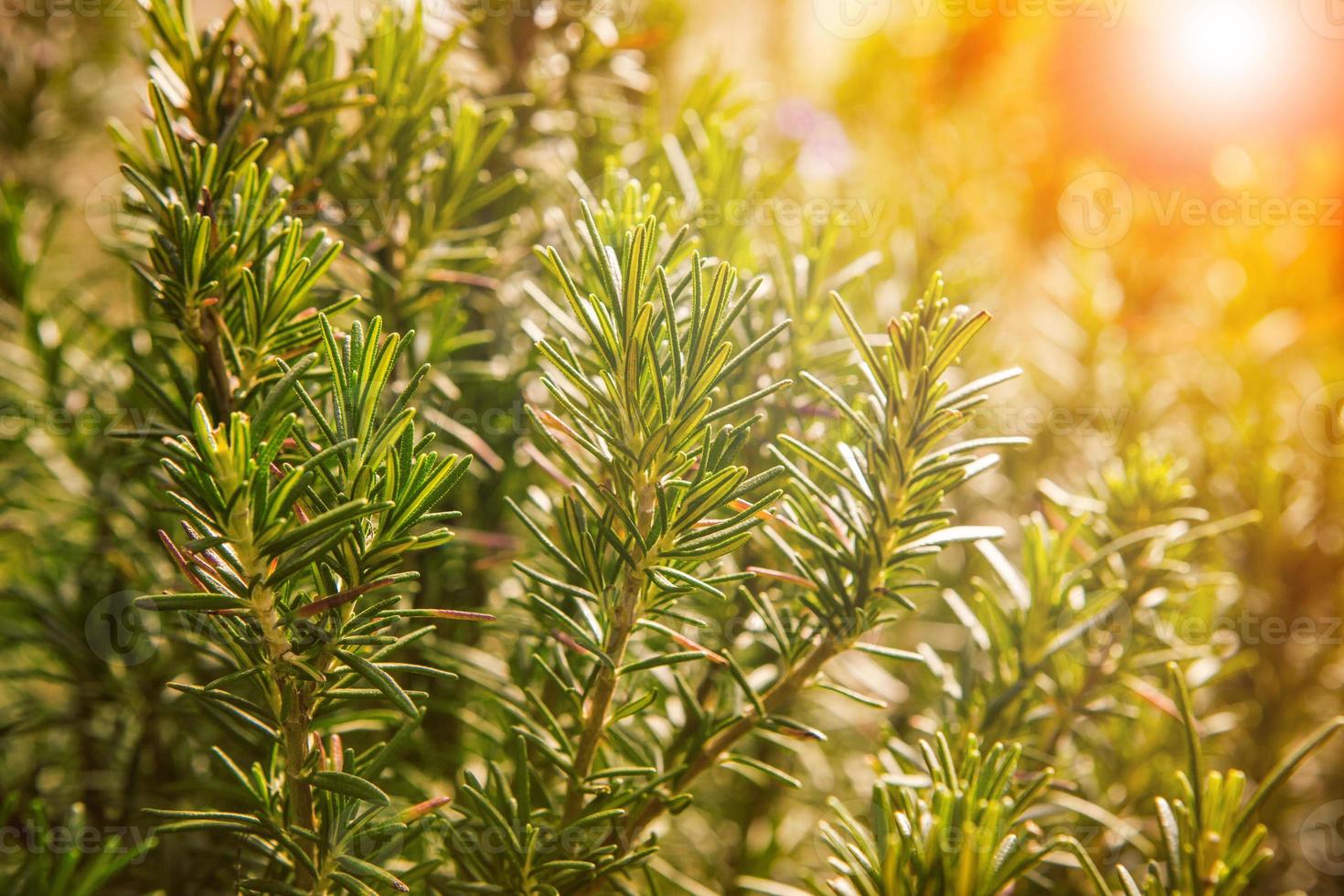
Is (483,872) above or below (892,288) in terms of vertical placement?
below

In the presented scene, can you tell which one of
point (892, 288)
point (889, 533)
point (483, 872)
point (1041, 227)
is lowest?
point (483, 872)

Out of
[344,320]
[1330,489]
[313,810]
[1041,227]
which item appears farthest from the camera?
[1041,227]

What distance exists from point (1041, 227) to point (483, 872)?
2.36ft

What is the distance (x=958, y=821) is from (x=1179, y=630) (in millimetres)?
189

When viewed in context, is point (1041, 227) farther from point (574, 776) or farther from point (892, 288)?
point (574, 776)

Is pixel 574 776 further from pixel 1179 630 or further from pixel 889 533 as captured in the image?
pixel 1179 630

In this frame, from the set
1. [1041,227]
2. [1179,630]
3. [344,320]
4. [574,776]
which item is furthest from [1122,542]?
[1041,227]

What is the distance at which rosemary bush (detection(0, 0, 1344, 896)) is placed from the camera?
0.19 meters

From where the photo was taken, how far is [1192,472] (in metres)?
0.49

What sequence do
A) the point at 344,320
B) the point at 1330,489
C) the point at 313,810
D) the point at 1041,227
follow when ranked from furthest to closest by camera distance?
the point at 1041,227 < the point at 1330,489 < the point at 344,320 < the point at 313,810

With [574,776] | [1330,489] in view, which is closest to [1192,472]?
[1330,489]

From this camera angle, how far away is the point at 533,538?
0.28 metres

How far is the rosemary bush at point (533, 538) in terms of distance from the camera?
0.19 metres

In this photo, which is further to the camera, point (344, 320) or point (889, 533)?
point (344, 320)
